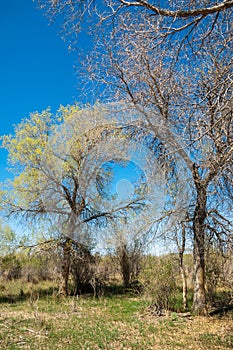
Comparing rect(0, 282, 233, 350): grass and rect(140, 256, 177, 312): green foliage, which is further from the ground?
rect(140, 256, 177, 312): green foliage

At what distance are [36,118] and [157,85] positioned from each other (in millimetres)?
8780

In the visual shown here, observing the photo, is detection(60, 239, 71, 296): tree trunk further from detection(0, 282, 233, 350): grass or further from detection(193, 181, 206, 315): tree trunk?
detection(193, 181, 206, 315): tree trunk

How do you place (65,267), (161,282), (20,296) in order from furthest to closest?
(20,296) < (65,267) < (161,282)

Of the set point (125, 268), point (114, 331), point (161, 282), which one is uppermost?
point (125, 268)

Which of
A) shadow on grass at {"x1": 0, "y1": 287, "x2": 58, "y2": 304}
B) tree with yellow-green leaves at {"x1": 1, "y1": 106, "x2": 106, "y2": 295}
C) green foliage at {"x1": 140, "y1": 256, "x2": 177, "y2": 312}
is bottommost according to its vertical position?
shadow on grass at {"x1": 0, "y1": 287, "x2": 58, "y2": 304}

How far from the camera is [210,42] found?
491cm

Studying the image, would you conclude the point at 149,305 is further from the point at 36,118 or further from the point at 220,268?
the point at 36,118

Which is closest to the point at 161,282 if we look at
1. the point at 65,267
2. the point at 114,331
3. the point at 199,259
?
the point at 199,259

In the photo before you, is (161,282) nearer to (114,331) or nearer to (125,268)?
(114,331)

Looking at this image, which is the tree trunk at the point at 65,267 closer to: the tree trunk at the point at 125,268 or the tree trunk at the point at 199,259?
the tree trunk at the point at 125,268

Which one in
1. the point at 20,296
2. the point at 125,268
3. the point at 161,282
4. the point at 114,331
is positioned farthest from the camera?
the point at 125,268

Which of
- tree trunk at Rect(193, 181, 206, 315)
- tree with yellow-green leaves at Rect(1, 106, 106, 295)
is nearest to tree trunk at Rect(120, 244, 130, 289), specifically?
tree with yellow-green leaves at Rect(1, 106, 106, 295)

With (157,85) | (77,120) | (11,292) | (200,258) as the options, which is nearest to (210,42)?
(157,85)

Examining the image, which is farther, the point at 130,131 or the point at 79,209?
the point at 79,209
